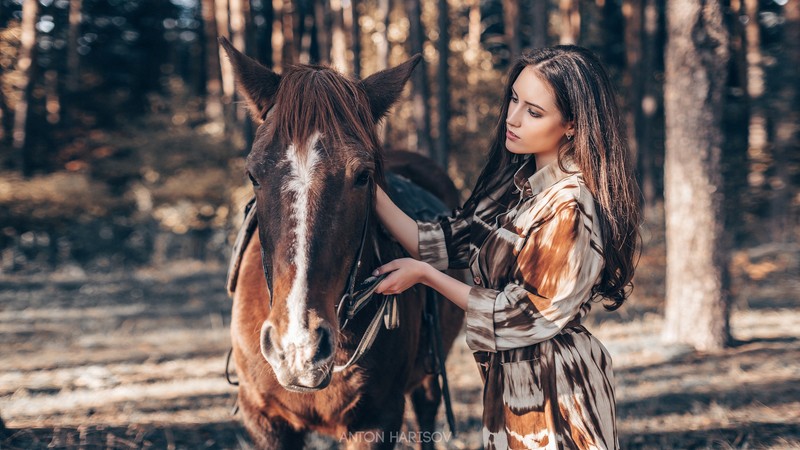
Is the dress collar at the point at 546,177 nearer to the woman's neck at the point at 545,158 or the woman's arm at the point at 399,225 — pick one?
the woman's neck at the point at 545,158

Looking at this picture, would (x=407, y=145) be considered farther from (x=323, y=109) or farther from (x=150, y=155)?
(x=323, y=109)

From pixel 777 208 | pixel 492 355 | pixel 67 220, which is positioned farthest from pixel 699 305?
pixel 67 220

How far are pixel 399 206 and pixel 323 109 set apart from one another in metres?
1.02

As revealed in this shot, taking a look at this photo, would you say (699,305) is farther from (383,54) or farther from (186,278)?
(186,278)

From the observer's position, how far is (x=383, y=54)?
12062mm

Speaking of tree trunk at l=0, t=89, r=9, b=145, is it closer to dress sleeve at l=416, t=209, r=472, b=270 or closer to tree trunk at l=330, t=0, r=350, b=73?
tree trunk at l=330, t=0, r=350, b=73

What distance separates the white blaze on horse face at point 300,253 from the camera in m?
1.66

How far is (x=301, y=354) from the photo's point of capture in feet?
5.42

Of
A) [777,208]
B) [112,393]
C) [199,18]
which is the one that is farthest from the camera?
[199,18]

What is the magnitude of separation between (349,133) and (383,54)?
10.6 metres

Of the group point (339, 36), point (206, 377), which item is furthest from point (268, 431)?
→ point (339, 36)

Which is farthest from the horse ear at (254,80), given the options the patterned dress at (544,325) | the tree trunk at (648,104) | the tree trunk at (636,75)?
the tree trunk at (636,75)

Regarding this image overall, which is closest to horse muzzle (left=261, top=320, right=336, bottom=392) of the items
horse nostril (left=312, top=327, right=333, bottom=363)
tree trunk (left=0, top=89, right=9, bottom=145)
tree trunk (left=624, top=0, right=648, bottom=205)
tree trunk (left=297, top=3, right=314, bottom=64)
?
horse nostril (left=312, top=327, right=333, bottom=363)

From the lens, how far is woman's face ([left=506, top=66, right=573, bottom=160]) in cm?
191
